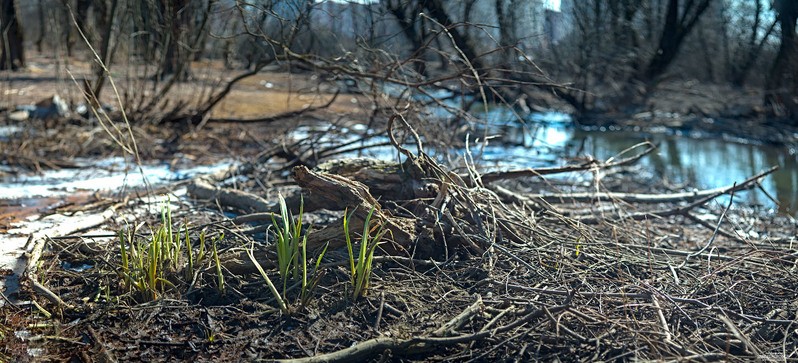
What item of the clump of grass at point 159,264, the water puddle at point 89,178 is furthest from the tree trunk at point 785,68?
the clump of grass at point 159,264

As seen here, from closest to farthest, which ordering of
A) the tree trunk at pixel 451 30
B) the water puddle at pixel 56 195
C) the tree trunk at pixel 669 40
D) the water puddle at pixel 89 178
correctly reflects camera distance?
the water puddle at pixel 56 195 < the water puddle at pixel 89 178 < the tree trunk at pixel 451 30 < the tree trunk at pixel 669 40

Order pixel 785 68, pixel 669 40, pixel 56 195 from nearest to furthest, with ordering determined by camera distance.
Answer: pixel 56 195
pixel 785 68
pixel 669 40

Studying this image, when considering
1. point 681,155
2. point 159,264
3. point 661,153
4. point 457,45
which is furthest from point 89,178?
point 681,155

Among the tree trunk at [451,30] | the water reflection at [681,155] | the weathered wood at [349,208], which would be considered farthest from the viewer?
the water reflection at [681,155]

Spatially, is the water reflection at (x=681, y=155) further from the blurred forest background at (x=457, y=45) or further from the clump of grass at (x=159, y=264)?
the clump of grass at (x=159, y=264)

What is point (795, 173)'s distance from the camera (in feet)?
38.5

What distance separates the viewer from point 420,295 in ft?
11.9

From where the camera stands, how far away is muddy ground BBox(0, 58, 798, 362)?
3104mm

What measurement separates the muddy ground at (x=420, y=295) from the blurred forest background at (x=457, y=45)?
1407 millimetres

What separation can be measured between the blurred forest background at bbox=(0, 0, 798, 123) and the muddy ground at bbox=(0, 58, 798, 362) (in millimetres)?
1407

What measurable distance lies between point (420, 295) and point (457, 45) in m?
8.21

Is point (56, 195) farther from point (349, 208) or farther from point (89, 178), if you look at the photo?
point (349, 208)

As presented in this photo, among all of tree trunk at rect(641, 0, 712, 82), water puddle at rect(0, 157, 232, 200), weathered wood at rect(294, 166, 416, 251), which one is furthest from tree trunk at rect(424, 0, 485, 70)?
tree trunk at rect(641, 0, 712, 82)

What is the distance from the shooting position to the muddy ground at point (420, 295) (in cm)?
310
